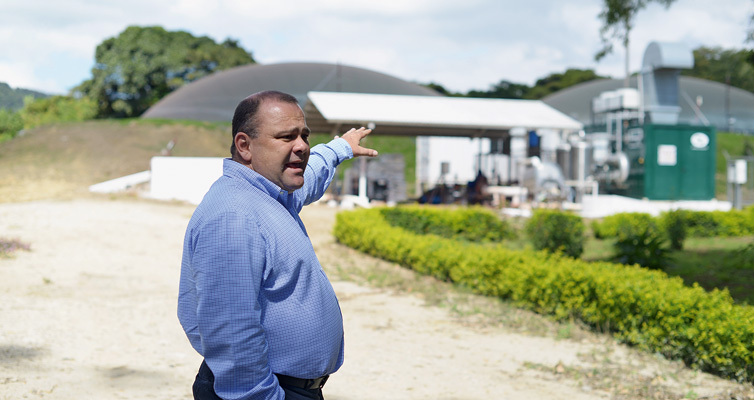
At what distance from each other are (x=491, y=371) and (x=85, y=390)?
3140mm

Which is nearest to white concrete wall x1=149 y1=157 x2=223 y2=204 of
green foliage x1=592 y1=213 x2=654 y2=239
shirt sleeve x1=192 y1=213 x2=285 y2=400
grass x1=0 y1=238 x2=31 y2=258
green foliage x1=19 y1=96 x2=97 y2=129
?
grass x1=0 y1=238 x2=31 y2=258

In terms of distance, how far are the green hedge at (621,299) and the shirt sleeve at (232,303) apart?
4.42 metres

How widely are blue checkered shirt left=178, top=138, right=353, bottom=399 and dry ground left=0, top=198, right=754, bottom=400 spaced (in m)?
2.96

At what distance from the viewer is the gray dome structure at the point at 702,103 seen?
139ft

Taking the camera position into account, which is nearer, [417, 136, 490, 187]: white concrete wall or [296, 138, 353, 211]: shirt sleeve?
[296, 138, 353, 211]: shirt sleeve

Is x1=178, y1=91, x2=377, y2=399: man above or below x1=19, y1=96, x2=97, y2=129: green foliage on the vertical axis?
below

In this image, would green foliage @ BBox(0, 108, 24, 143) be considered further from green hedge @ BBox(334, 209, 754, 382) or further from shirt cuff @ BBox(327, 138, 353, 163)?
shirt cuff @ BBox(327, 138, 353, 163)

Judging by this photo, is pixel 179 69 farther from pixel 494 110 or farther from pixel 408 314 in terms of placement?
pixel 408 314

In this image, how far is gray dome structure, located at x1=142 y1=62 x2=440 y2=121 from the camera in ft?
130

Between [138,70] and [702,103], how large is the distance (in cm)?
3756

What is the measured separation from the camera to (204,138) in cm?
3466

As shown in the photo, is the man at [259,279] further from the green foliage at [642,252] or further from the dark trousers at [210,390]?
the green foliage at [642,252]

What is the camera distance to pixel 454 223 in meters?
14.0

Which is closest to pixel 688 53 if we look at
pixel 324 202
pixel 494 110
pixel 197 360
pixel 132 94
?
pixel 494 110
